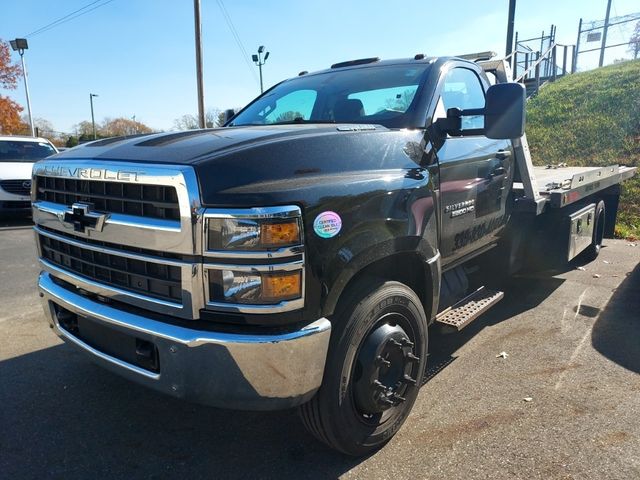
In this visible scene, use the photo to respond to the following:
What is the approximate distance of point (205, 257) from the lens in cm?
199

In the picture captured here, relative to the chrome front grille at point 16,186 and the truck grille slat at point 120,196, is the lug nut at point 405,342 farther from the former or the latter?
the chrome front grille at point 16,186

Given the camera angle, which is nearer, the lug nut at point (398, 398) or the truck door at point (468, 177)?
the lug nut at point (398, 398)

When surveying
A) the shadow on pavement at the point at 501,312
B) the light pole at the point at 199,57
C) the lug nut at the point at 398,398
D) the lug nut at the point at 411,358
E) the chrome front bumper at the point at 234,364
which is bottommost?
the shadow on pavement at the point at 501,312

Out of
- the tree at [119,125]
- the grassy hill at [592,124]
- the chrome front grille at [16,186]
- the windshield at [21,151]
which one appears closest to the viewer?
the chrome front grille at [16,186]

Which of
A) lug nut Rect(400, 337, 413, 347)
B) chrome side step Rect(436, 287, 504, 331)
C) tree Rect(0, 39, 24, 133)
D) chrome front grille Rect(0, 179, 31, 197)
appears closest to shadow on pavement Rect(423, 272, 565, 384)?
chrome side step Rect(436, 287, 504, 331)

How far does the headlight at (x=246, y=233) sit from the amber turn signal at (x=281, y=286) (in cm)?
12

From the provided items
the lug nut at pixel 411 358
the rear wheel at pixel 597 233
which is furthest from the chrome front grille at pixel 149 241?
the rear wheel at pixel 597 233

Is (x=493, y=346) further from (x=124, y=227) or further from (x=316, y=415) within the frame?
(x=124, y=227)

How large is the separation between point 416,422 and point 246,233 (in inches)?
65.9

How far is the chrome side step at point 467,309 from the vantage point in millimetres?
3283

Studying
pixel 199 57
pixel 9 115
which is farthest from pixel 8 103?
pixel 199 57

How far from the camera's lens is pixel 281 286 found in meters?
2.00

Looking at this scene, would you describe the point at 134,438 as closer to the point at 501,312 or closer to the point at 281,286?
the point at 281,286

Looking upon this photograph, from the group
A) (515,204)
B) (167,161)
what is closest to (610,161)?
(515,204)
